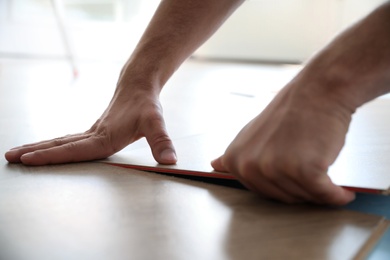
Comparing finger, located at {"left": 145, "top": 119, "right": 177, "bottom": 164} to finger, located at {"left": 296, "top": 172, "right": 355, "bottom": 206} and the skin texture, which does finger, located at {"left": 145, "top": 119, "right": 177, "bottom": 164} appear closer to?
the skin texture

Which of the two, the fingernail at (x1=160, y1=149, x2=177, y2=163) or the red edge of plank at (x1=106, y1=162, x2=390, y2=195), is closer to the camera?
the red edge of plank at (x1=106, y1=162, x2=390, y2=195)

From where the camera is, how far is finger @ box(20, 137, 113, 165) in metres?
1.06

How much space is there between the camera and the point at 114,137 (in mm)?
1088

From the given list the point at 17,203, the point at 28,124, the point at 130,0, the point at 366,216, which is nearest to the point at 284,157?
the point at 366,216

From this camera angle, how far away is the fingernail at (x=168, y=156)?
1008mm

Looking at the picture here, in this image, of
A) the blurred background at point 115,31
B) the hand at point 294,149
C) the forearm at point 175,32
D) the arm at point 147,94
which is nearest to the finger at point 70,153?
the arm at point 147,94

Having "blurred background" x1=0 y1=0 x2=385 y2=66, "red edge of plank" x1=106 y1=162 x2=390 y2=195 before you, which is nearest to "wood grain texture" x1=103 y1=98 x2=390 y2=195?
"red edge of plank" x1=106 y1=162 x2=390 y2=195

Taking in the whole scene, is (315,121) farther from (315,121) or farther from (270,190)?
(270,190)

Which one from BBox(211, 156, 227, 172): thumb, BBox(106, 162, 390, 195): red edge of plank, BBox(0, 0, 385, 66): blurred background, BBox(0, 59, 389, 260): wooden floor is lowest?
BBox(0, 59, 389, 260): wooden floor

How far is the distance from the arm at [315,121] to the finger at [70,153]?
39cm

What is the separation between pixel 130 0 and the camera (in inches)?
200

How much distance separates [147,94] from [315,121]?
19.7 inches

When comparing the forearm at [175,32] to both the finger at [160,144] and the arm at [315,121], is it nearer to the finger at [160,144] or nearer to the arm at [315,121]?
the finger at [160,144]

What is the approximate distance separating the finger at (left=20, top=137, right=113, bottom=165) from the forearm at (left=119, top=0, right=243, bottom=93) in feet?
0.72
